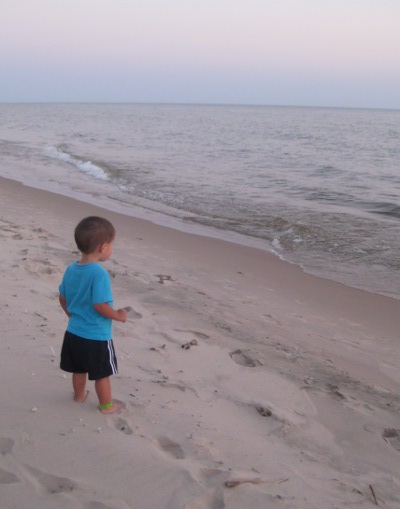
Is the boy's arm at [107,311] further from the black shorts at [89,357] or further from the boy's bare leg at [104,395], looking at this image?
the boy's bare leg at [104,395]

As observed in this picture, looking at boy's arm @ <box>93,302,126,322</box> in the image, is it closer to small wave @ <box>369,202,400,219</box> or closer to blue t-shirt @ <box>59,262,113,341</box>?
blue t-shirt @ <box>59,262,113,341</box>

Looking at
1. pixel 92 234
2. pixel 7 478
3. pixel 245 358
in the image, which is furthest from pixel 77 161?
pixel 7 478

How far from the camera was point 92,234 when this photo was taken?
2.62m

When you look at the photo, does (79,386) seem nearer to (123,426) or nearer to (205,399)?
(123,426)

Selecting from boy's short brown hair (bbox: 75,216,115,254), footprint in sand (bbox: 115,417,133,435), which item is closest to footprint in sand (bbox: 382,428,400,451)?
footprint in sand (bbox: 115,417,133,435)

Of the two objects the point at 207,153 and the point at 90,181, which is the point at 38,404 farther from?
the point at 207,153

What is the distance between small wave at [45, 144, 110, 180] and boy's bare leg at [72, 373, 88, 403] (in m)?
13.0

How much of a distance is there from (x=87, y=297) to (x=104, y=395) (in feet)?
1.85

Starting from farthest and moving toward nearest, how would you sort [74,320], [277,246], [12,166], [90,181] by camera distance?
[12,166]
[90,181]
[277,246]
[74,320]

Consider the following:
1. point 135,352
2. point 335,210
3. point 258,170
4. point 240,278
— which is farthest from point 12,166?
point 135,352

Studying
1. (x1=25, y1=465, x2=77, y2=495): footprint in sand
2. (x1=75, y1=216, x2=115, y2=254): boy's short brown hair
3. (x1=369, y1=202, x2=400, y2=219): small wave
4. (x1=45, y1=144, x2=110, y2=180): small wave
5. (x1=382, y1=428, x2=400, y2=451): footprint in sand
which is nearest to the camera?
(x1=25, y1=465, x2=77, y2=495): footprint in sand

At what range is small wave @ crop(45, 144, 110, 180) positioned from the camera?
637 inches

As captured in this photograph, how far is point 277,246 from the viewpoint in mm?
8328

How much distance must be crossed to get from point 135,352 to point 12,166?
1506 centimetres
